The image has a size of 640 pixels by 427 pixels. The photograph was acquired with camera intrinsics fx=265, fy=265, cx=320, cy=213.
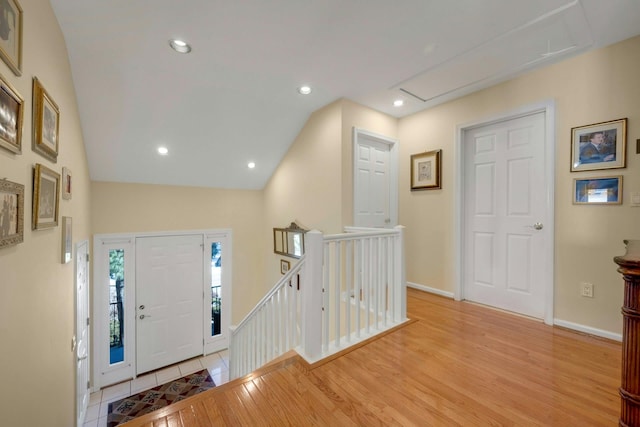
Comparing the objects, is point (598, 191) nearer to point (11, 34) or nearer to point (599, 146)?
point (599, 146)

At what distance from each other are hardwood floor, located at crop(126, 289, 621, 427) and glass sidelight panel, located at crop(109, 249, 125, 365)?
3353 millimetres

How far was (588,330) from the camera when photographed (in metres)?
2.29

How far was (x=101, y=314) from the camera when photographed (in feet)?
12.6

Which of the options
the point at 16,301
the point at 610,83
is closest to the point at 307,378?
the point at 16,301

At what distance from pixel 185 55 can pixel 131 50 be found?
437 millimetres

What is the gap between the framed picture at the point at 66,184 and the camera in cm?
213

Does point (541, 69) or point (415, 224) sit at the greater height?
point (541, 69)

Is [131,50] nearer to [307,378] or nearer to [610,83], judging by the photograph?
[307,378]

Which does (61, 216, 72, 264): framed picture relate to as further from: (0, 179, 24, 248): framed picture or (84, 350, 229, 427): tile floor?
(84, 350, 229, 427): tile floor

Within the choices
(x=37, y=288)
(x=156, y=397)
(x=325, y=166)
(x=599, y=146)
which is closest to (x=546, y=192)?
(x=599, y=146)

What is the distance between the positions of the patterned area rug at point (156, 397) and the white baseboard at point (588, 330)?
4456mm

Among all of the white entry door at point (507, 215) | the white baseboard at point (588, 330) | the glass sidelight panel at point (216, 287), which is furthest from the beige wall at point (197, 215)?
the white baseboard at point (588, 330)

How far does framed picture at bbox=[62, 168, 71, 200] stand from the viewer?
83.9 inches

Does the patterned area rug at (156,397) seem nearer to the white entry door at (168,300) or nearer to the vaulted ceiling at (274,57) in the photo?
the white entry door at (168,300)
